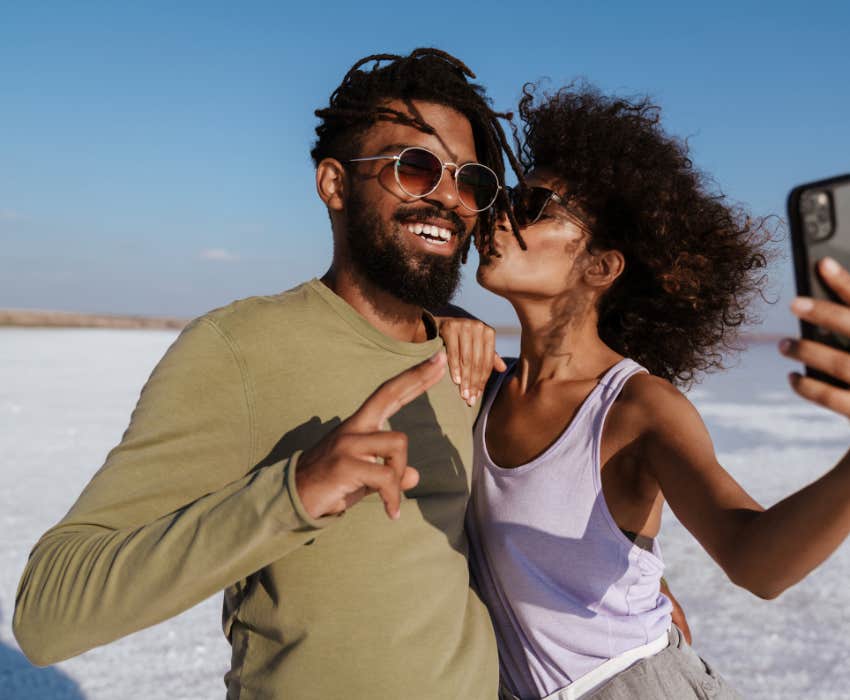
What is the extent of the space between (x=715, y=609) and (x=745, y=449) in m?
6.14

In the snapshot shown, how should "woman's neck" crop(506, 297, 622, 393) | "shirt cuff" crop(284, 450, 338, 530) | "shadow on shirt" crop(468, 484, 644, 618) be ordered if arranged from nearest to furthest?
1. "shirt cuff" crop(284, 450, 338, 530)
2. "shadow on shirt" crop(468, 484, 644, 618)
3. "woman's neck" crop(506, 297, 622, 393)

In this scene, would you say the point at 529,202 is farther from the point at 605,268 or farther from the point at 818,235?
the point at 818,235

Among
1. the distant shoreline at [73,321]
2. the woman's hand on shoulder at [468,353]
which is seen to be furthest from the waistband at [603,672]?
the distant shoreline at [73,321]

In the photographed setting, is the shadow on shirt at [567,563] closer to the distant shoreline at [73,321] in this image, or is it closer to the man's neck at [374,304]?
the man's neck at [374,304]

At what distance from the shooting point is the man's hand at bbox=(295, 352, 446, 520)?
1.46 m

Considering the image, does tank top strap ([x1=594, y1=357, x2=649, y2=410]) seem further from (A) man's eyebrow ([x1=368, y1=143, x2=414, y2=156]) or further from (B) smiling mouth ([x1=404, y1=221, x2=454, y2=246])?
(A) man's eyebrow ([x1=368, y1=143, x2=414, y2=156])

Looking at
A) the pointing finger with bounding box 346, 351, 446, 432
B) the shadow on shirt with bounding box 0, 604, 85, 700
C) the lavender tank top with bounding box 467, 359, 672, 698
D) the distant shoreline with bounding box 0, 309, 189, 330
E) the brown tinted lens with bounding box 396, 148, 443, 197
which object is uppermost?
the brown tinted lens with bounding box 396, 148, 443, 197

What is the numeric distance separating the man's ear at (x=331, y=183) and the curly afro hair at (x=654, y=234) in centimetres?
102

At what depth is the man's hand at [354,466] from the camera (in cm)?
146

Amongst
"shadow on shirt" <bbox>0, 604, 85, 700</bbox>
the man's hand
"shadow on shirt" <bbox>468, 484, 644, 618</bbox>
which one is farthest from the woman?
"shadow on shirt" <bbox>0, 604, 85, 700</bbox>

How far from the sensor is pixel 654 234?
3.09 m

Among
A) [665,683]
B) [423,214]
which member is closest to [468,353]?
[423,214]

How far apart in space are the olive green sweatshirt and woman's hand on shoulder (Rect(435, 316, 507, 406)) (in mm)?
210

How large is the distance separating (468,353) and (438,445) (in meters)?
0.48
